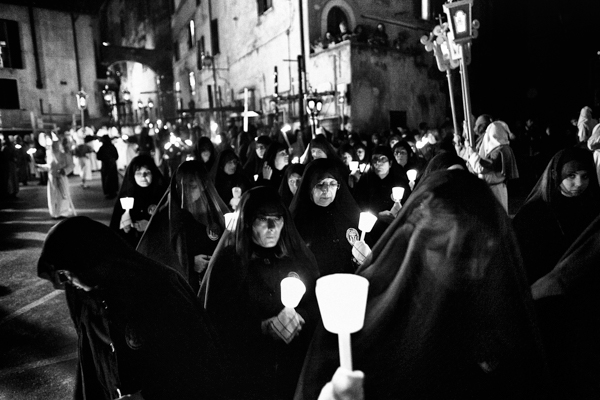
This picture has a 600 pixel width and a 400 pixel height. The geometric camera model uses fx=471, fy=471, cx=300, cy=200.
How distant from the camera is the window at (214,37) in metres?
30.3

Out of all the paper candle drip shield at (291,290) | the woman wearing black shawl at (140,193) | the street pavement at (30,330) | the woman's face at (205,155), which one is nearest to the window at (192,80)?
the street pavement at (30,330)

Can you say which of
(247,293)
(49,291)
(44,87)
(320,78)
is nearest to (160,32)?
(44,87)

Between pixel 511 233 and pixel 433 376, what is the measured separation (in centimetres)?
66

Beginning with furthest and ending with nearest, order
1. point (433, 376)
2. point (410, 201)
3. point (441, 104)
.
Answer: point (441, 104) → point (410, 201) → point (433, 376)

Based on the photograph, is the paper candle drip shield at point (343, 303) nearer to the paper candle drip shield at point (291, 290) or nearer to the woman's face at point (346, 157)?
the paper candle drip shield at point (291, 290)

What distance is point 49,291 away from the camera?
20.5 ft

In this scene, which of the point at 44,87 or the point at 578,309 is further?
the point at 44,87

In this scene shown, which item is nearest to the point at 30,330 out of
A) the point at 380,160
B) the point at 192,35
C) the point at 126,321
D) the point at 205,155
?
the point at 126,321

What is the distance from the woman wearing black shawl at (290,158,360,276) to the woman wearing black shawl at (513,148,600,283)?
1.34 m

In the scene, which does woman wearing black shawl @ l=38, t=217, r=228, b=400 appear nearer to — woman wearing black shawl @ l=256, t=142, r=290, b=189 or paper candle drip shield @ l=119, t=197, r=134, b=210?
paper candle drip shield @ l=119, t=197, r=134, b=210

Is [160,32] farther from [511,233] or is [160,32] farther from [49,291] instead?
[511,233]

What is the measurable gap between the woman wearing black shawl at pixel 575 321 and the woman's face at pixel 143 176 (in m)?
4.17

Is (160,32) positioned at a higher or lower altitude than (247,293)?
higher

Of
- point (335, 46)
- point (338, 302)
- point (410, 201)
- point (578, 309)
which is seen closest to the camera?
point (338, 302)
